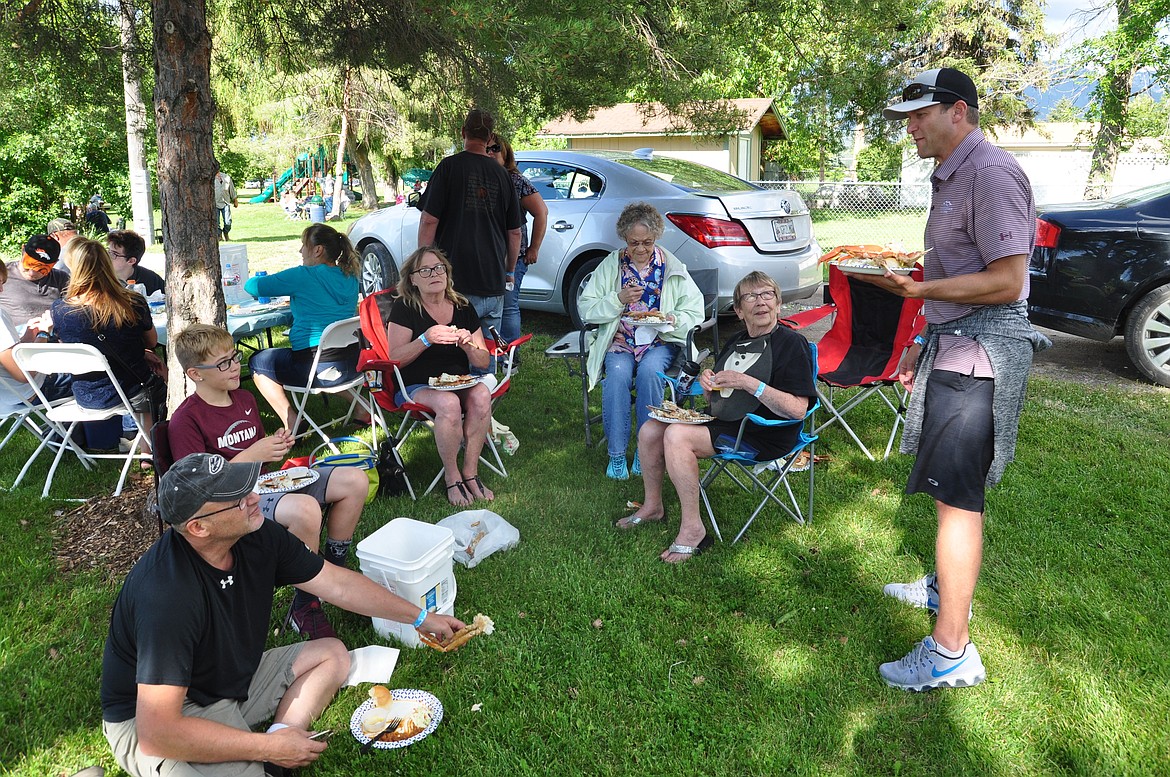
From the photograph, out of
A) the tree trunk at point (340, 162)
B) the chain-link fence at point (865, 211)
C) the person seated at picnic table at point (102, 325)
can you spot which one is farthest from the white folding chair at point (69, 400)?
the tree trunk at point (340, 162)

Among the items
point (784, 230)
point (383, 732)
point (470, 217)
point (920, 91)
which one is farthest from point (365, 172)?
point (383, 732)

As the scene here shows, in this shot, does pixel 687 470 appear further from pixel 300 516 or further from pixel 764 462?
pixel 300 516

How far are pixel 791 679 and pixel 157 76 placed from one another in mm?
3783

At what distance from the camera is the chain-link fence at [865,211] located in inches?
606

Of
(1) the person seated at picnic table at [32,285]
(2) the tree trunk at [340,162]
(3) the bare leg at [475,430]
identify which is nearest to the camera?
(3) the bare leg at [475,430]

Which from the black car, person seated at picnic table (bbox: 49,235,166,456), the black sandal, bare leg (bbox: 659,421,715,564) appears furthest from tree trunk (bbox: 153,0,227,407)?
the black car

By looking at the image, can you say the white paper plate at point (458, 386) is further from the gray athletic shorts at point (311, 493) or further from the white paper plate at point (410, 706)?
the white paper plate at point (410, 706)

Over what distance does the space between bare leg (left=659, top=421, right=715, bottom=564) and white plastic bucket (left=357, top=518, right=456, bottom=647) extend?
103cm

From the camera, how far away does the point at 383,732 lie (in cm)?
243

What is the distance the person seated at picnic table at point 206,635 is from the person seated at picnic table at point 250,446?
0.55 metres

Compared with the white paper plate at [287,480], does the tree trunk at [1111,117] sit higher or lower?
higher

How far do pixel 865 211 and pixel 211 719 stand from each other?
1827 cm

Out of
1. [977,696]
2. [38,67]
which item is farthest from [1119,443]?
[38,67]

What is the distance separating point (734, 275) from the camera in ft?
20.3
